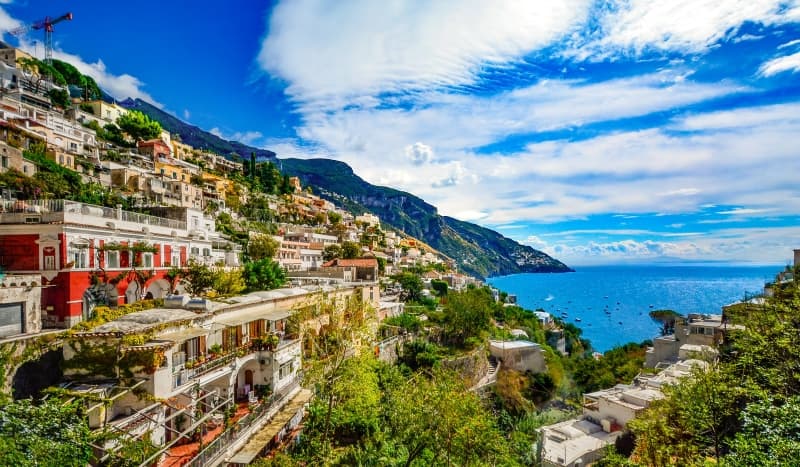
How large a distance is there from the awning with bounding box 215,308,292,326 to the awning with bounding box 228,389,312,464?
435 cm

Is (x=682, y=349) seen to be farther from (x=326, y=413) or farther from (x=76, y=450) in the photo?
(x=76, y=450)

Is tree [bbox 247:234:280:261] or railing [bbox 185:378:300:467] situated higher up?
tree [bbox 247:234:280:261]

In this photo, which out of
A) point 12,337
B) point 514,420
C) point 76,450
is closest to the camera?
point 76,450

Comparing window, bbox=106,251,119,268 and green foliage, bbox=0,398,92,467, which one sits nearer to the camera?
green foliage, bbox=0,398,92,467

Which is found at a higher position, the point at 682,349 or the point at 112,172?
the point at 112,172

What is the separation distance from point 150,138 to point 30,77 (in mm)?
15738

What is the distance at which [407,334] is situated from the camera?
36125 mm

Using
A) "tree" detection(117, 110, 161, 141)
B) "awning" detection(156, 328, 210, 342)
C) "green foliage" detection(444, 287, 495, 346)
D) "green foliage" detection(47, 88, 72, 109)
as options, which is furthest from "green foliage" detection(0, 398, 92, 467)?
"tree" detection(117, 110, 161, 141)

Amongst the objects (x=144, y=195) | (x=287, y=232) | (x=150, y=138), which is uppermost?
(x=150, y=138)

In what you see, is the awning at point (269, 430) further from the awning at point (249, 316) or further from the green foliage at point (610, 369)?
the green foliage at point (610, 369)

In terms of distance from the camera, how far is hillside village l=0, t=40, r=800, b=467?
41.1ft

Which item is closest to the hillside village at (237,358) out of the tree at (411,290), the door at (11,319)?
the door at (11,319)

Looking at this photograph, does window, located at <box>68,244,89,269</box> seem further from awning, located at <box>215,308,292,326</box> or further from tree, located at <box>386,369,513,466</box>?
tree, located at <box>386,369,513,466</box>

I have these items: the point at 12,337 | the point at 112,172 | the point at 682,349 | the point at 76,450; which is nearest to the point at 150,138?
the point at 112,172
